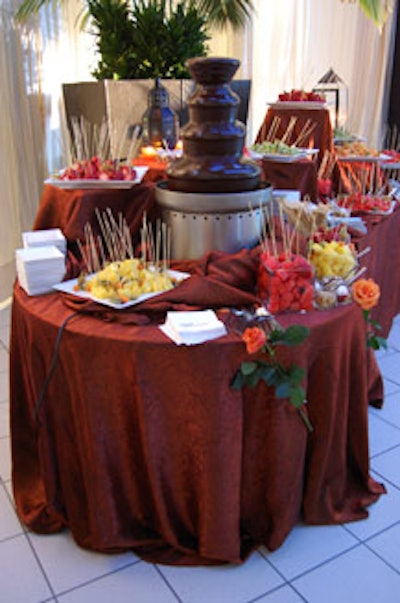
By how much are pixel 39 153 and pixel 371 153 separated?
7.32 feet

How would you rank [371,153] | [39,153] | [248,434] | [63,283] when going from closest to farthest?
1. [248,434]
2. [63,283]
3. [371,153]
4. [39,153]

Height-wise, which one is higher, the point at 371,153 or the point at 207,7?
the point at 207,7

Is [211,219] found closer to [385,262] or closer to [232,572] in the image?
[232,572]

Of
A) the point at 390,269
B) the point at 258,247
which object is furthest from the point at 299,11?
the point at 258,247

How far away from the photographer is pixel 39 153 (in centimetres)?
394

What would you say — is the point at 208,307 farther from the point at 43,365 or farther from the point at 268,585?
the point at 268,585

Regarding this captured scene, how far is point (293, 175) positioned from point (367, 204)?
0.43m

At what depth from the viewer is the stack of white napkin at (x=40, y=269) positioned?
162 cm

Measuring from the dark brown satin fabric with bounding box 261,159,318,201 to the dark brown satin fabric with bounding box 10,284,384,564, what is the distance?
121 centimetres

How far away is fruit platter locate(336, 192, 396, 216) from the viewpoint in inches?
108

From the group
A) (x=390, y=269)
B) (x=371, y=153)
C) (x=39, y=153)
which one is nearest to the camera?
(x=390, y=269)

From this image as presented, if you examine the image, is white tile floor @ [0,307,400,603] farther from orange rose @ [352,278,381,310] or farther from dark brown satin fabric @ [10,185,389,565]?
orange rose @ [352,278,381,310]

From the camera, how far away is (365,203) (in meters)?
2.79

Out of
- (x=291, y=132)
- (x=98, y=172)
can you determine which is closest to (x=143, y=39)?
(x=291, y=132)
